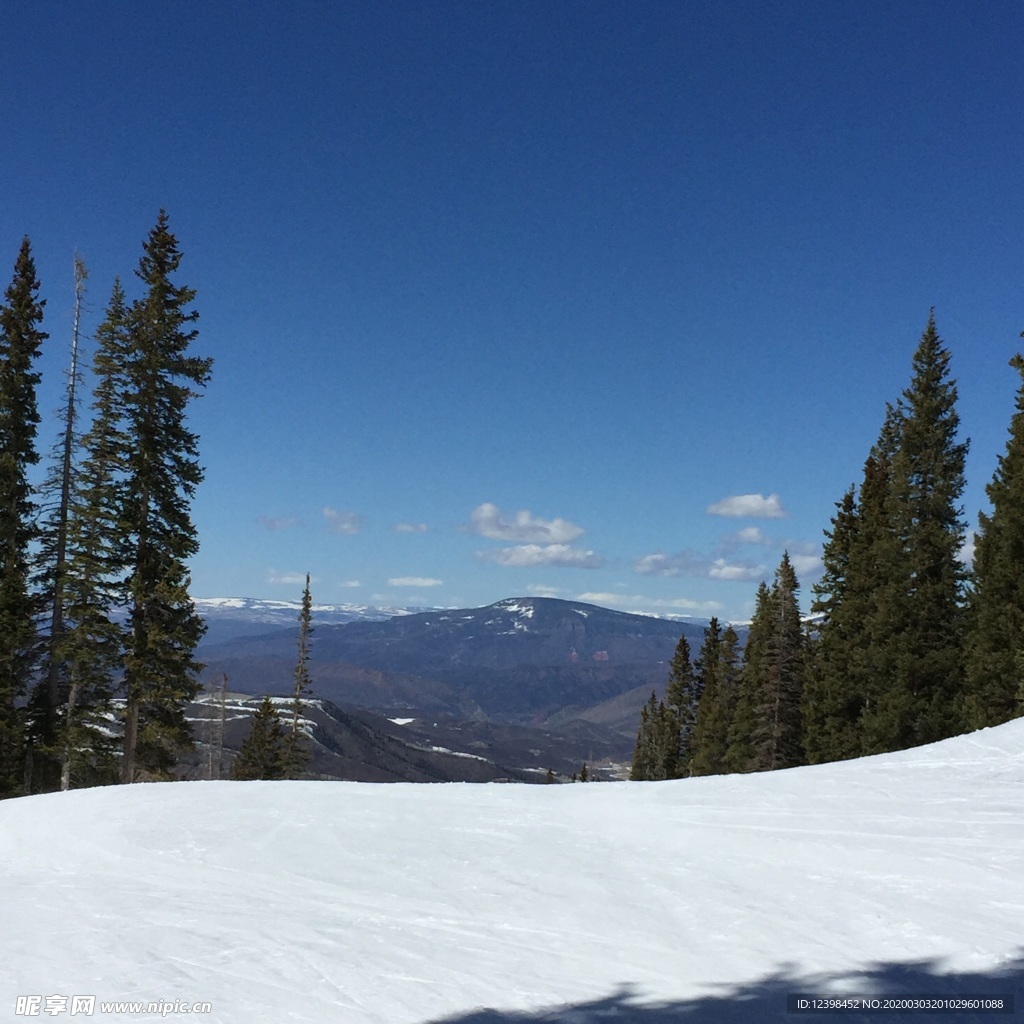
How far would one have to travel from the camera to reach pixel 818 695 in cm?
3406

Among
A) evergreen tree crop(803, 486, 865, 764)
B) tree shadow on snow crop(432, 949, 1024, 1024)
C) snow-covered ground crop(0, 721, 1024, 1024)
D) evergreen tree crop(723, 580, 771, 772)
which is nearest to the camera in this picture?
tree shadow on snow crop(432, 949, 1024, 1024)

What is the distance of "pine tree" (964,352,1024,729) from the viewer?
893 inches

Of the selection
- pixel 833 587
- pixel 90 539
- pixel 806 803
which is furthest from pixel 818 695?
pixel 90 539

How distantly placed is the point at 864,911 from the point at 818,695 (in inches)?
1201

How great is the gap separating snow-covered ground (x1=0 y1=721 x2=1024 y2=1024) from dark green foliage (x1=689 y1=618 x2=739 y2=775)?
3896 cm

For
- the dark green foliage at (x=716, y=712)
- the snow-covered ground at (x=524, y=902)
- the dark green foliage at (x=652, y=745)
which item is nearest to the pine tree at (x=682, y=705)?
the dark green foliage at (x=652, y=745)

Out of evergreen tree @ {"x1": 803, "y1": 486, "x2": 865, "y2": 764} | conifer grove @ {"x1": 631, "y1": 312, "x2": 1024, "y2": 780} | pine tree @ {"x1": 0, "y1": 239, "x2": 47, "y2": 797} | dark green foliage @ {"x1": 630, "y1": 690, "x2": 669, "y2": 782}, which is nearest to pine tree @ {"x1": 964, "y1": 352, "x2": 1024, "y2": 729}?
conifer grove @ {"x1": 631, "y1": 312, "x2": 1024, "y2": 780}

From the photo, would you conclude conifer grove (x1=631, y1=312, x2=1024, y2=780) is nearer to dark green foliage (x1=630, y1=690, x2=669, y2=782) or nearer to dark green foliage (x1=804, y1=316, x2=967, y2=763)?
dark green foliage (x1=804, y1=316, x2=967, y2=763)

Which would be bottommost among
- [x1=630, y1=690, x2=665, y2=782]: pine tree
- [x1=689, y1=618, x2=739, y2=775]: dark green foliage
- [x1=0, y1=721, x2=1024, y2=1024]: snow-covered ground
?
[x1=630, y1=690, x2=665, y2=782]: pine tree

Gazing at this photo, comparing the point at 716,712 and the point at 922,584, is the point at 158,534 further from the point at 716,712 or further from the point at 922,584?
the point at 716,712

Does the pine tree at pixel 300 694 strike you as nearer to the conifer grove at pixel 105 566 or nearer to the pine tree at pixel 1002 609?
the conifer grove at pixel 105 566

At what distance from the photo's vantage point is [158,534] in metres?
22.2

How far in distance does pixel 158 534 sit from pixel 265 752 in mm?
29747

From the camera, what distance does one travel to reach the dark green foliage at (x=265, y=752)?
44.9m
